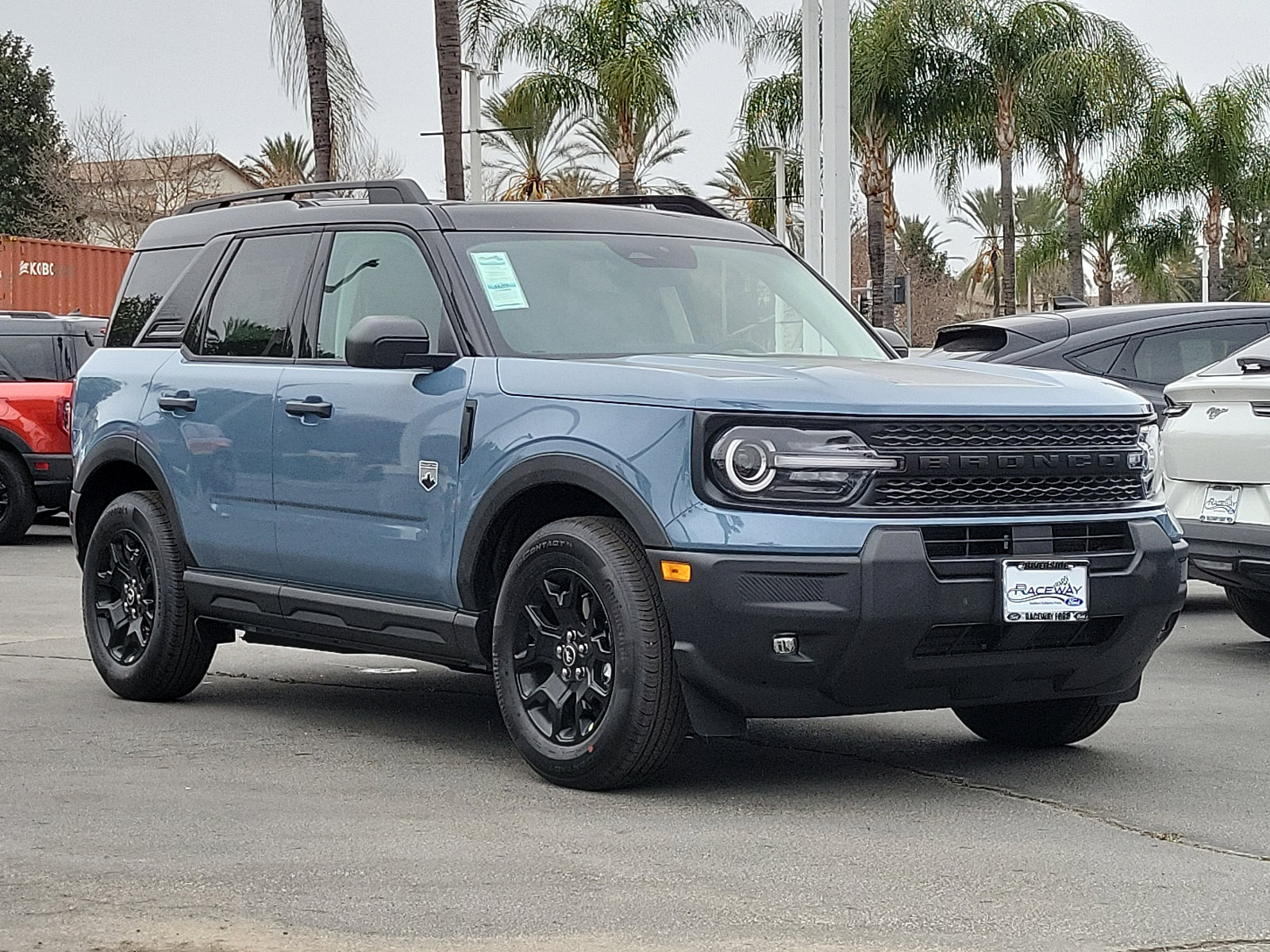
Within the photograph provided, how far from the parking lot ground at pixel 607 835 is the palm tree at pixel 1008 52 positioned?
35.2 meters

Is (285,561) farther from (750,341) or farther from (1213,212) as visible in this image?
(1213,212)

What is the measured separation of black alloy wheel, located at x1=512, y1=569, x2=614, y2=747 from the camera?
6.04 meters

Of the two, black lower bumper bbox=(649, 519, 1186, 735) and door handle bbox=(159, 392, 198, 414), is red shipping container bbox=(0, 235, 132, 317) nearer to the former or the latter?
door handle bbox=(159, 392, 198, 414)

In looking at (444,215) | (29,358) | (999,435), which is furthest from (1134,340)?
(29,358)

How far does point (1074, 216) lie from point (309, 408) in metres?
47.1

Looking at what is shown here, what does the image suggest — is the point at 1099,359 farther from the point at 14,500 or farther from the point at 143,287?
the point at 14,500

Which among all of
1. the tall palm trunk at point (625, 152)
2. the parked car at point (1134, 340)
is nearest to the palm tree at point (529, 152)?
the tall palm trunk at point (625, 152)

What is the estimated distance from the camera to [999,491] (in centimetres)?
589

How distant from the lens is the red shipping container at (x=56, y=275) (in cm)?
2894

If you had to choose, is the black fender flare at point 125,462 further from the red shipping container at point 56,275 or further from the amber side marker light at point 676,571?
the red shipping container at point 56,275

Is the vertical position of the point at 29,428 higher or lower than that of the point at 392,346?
lower

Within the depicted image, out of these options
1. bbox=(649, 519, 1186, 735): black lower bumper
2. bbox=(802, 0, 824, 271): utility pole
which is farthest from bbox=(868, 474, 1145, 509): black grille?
bbox=(802, 0, 824, 271): utility pole

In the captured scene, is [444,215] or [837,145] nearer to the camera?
[444,215]

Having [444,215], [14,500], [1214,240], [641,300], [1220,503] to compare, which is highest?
[1214,240]
